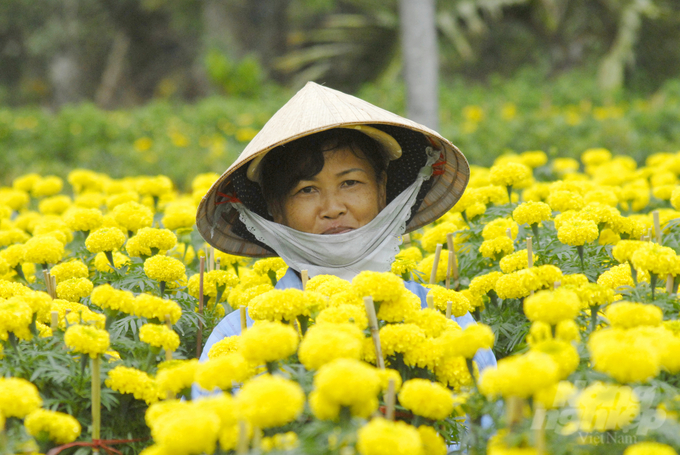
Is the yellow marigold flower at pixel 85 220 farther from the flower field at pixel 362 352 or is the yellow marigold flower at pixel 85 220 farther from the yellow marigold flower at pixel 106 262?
the yellow marigold flower at pixel 106 262

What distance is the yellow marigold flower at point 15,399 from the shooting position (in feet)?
4.62

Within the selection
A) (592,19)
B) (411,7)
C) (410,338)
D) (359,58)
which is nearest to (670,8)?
(592,19)

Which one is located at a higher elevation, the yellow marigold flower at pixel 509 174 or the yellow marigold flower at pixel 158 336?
the yellow marigold flower at pixel 509 174

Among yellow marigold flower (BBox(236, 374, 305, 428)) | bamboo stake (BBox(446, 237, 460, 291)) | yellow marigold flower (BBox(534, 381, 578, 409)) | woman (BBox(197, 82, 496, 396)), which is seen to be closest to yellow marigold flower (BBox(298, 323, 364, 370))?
yellow marigold flower (BBox(236, 374, 305, 428))

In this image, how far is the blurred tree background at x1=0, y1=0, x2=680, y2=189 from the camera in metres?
8.03

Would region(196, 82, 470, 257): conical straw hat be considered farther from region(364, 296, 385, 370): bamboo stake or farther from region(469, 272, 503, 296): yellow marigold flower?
region(364, 296, 385, 370): bamboo stake

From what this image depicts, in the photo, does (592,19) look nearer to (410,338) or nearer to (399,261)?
(399,261)

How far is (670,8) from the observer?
490 inches

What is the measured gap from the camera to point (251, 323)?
2.34 m

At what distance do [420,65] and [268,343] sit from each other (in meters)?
5.87

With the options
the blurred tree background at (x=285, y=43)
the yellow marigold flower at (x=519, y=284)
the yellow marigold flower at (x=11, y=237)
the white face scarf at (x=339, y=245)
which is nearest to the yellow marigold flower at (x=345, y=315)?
the yellow marigold flower at (x=519, y=284)

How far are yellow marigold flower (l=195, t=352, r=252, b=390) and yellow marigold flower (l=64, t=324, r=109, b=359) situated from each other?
316mm

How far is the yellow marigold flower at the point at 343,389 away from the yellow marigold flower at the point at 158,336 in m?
0.59

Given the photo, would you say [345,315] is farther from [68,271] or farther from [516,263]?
[68,271]
